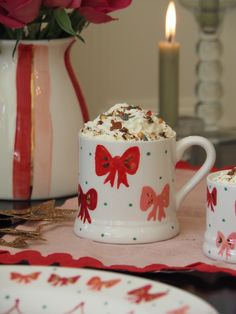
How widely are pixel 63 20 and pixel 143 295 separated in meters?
0.49

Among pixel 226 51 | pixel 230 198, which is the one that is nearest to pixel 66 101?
pixel 230 198

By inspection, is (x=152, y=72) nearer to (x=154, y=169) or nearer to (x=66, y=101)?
(x=66, y=101)

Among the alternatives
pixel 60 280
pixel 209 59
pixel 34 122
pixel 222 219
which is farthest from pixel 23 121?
pixel 209 59

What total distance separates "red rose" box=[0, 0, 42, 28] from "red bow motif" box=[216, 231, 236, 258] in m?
0.34

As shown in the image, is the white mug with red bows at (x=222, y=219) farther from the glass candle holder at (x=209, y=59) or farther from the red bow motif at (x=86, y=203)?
the glass candle holder at (x=209, y=59)

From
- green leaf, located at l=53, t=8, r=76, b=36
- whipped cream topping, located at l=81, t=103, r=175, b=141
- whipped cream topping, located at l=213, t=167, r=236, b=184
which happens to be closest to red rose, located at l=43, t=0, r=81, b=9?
green leaf, located at l=53, t=8, r=76, b=36

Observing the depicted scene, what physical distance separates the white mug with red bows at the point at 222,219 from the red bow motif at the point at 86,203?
124 mm

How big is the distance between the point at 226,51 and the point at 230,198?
156 centimetres

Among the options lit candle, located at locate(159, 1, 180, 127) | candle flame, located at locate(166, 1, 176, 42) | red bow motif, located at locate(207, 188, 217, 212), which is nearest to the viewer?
red bow motif, located at locate(207, 188, 217, 212)

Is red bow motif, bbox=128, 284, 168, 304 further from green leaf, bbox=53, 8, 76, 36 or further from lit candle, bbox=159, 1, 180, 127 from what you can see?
lit candle, bbox=159, 1, 180, 127

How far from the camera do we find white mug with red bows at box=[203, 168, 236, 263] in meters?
0.96

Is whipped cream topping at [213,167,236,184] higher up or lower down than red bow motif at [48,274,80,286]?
higher up

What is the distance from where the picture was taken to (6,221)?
3.68 feet

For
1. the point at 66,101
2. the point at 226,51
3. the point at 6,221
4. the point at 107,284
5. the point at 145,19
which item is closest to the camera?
the point at 107,284
